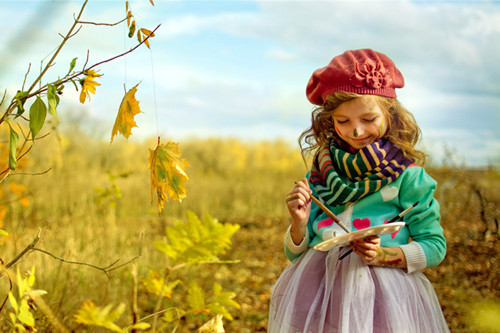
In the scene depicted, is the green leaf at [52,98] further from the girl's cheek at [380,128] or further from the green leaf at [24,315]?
the girl's cheek at [380,128]

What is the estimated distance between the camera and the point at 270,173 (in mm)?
12117

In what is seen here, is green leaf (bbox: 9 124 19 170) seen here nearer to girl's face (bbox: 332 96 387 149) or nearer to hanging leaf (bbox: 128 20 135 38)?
→ hanging leaf (bbox: 128 20 135 38)

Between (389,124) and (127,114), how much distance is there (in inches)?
43.9

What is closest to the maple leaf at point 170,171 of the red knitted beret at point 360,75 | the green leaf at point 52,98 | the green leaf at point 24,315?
the green leaf at point 52,98

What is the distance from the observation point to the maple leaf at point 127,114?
155 centimetres

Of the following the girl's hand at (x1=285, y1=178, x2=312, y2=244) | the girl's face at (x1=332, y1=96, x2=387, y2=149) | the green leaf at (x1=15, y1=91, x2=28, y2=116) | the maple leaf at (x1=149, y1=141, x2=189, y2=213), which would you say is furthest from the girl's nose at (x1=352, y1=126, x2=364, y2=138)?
the green leaf at (x1=15, y1=91, x2=28, y2=116)

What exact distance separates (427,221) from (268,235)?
15.9ft

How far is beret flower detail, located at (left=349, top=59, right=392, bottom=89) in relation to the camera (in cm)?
201

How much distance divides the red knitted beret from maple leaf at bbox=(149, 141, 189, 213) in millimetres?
820

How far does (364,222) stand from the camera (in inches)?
77.0

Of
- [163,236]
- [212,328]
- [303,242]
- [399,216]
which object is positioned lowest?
[163,236]

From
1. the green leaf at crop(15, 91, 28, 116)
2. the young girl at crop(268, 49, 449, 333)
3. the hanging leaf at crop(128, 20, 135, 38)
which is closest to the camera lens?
the green leaf at crop(15, 91, 28, 116)

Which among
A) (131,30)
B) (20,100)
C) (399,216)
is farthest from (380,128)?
(20,100)

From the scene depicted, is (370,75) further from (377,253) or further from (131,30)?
(131,30)
